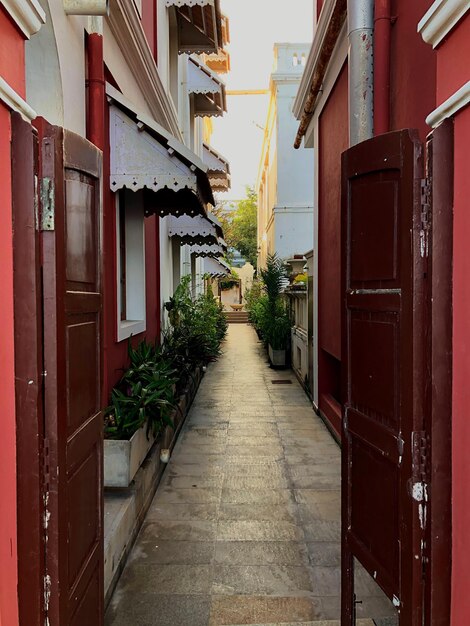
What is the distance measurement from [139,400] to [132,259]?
2.35 m

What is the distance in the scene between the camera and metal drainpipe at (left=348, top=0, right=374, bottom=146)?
153 inches

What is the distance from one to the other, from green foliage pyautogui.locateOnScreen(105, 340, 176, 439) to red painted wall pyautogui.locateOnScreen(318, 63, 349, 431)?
235 centimetres

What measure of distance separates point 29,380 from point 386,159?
179 cm

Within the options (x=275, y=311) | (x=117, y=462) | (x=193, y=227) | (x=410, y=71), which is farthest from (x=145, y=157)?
(x=275, y=311)

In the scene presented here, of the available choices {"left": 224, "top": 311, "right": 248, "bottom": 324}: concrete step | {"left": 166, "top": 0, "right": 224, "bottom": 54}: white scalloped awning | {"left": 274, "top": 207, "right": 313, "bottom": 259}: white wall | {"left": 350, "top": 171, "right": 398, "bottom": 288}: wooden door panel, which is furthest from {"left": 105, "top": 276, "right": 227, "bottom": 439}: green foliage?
{"left": 224, "top": 311, "right": 248, "bottom": 324}: concrete step

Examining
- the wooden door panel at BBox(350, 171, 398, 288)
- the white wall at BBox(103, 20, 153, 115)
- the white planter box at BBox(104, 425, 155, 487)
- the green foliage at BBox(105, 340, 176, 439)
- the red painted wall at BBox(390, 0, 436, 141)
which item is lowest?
the white planter box at BBox(104, 425, 155, 487)

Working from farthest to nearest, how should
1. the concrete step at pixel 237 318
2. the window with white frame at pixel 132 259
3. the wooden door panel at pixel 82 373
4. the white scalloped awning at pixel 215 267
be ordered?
the concrete step at pixel 237 318
the white scalloped awning at pixel 215 267
the window with white frame at pixel 132 259
the wooden door panel at pixel 82 373

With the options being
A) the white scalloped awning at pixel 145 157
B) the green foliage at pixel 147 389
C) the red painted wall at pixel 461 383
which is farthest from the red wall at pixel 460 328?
the white scalloped awning at pixel 145 157

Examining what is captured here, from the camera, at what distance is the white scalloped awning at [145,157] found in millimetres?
4613

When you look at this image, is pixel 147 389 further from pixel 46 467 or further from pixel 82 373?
pixel 46 467

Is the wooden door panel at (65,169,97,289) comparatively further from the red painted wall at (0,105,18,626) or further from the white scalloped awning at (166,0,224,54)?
the white scalloped awning at (166,0,224,54)

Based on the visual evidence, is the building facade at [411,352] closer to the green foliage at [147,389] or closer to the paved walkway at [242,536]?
the paved walkway at [242,536]

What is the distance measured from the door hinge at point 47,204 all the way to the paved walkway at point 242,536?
7.83 feet

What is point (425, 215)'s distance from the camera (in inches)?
79.5
